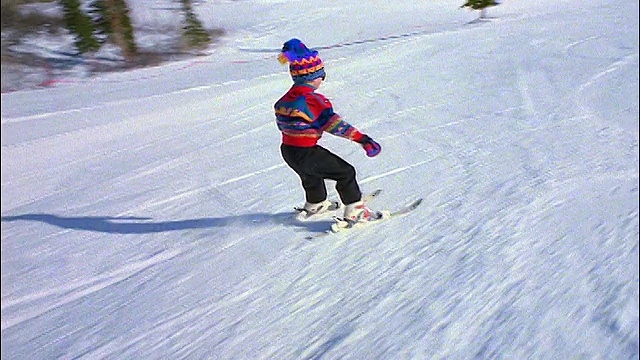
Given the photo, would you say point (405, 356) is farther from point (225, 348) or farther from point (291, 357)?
point (225, 348)

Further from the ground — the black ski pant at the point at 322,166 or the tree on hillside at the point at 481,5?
the black ski pant at the point at 322,166

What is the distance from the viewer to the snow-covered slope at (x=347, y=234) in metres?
3.17

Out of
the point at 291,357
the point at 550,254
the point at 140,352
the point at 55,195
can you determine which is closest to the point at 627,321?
the point at 550,254

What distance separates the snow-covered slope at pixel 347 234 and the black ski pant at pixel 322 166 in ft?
1.11

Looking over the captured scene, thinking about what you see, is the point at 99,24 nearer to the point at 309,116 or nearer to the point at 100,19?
the point at 100,19

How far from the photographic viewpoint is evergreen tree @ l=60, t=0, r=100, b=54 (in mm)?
11195

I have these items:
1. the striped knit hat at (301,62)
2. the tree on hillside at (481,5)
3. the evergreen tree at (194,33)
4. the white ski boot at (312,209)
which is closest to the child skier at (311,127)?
the striped knit hat at (301,62)

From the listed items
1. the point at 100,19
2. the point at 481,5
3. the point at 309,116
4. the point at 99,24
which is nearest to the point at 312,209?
the point at 309,116

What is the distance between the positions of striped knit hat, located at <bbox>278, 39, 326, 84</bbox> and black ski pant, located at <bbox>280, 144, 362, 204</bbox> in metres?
0.50

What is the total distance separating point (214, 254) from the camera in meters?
4.28

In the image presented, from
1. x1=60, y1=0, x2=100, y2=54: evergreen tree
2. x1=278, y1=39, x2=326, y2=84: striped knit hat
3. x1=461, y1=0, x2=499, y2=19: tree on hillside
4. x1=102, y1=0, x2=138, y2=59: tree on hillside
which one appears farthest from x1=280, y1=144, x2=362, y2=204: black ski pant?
x1=461, y1=0, x2=499, y2=19: tree on hillside

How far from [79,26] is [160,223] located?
9.94 m

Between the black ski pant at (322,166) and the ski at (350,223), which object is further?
the ski at (350,223)

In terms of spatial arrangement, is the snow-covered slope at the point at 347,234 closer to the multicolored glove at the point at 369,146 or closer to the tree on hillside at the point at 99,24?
the multicolored glove at the point at 369,146
